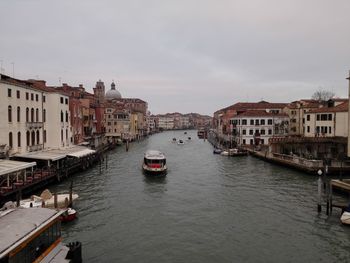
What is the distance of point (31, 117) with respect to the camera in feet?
109

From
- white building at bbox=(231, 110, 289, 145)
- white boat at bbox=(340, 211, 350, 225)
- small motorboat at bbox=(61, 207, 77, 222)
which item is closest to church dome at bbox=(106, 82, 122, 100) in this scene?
white building at bbox=(231, 110, 289, 145)

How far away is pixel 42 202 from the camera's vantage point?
62.4ft

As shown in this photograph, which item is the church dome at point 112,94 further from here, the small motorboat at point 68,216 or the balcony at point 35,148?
the small motorboat at point 68,216

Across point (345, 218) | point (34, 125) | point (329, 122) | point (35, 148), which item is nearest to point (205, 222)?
point (345, 218)

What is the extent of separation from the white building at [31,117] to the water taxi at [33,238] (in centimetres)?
1790

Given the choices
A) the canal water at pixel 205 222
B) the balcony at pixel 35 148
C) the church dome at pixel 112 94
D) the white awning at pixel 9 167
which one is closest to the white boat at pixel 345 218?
the canal water at pixel 205 222

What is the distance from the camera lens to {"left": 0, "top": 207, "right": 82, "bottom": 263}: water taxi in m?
9.74

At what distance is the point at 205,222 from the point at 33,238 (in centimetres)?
1088

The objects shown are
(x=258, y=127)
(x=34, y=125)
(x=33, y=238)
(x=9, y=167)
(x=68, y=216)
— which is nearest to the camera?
(x=33, y=238)

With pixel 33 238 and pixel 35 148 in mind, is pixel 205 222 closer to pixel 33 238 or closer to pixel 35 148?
pixel 33 238

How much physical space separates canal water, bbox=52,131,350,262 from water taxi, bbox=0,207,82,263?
2.59 metres

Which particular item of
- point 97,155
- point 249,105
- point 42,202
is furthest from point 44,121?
point 249,105

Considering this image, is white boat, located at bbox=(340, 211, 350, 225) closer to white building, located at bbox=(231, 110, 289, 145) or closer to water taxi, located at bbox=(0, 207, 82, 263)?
water taxi, located at bbox=(0, 207, 82, 263)

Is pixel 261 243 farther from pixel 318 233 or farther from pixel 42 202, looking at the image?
pixel 42 202
